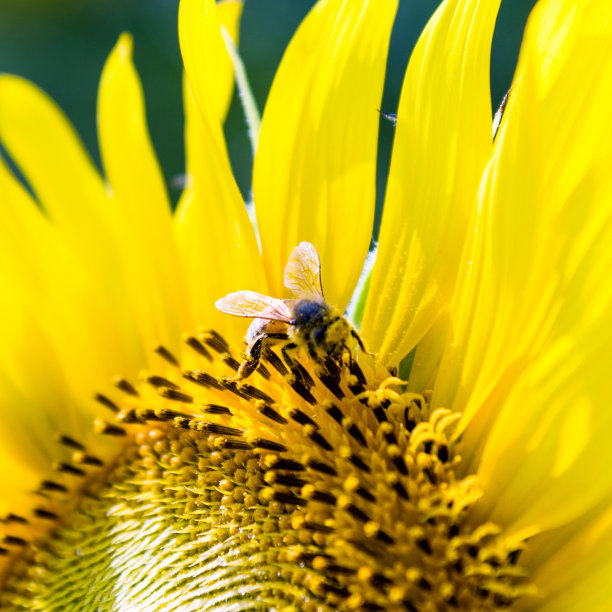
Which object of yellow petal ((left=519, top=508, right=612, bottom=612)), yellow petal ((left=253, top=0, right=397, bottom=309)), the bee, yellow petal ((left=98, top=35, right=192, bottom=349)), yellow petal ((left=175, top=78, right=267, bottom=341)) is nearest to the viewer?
yellow petal ((left=519, top=508, right=612, bottom=612))

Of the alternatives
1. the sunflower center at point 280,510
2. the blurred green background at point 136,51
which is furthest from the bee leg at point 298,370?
the blurred green background at point 136,51

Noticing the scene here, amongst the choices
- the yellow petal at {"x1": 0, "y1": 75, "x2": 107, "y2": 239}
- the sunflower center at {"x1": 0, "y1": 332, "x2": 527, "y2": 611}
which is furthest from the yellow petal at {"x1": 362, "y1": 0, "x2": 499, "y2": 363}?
the yellow petal at {"x1": 0, "y1": 75, "x2": 107, "y2": 239}

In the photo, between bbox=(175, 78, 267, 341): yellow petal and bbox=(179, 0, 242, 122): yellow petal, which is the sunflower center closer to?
bbox=(175, 78, 267, 341): yellow petal

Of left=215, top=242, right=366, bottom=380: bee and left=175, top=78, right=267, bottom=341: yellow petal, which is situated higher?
left=175, top=78, right=267, bottom=341: yellow petal

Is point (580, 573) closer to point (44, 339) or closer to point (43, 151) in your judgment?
point (44, 339)

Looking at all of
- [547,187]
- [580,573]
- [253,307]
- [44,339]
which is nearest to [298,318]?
[253,307]

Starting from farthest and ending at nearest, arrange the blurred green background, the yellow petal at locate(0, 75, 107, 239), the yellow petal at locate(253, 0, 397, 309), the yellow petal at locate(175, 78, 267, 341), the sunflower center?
the blurred green background
the yellow petal at locate(0, 75, 107, 239)
the yellow petal at locate(175, 78, 267, 341)
the yellow petal at locate(253, 0, 397, 309)
the sunflower center
